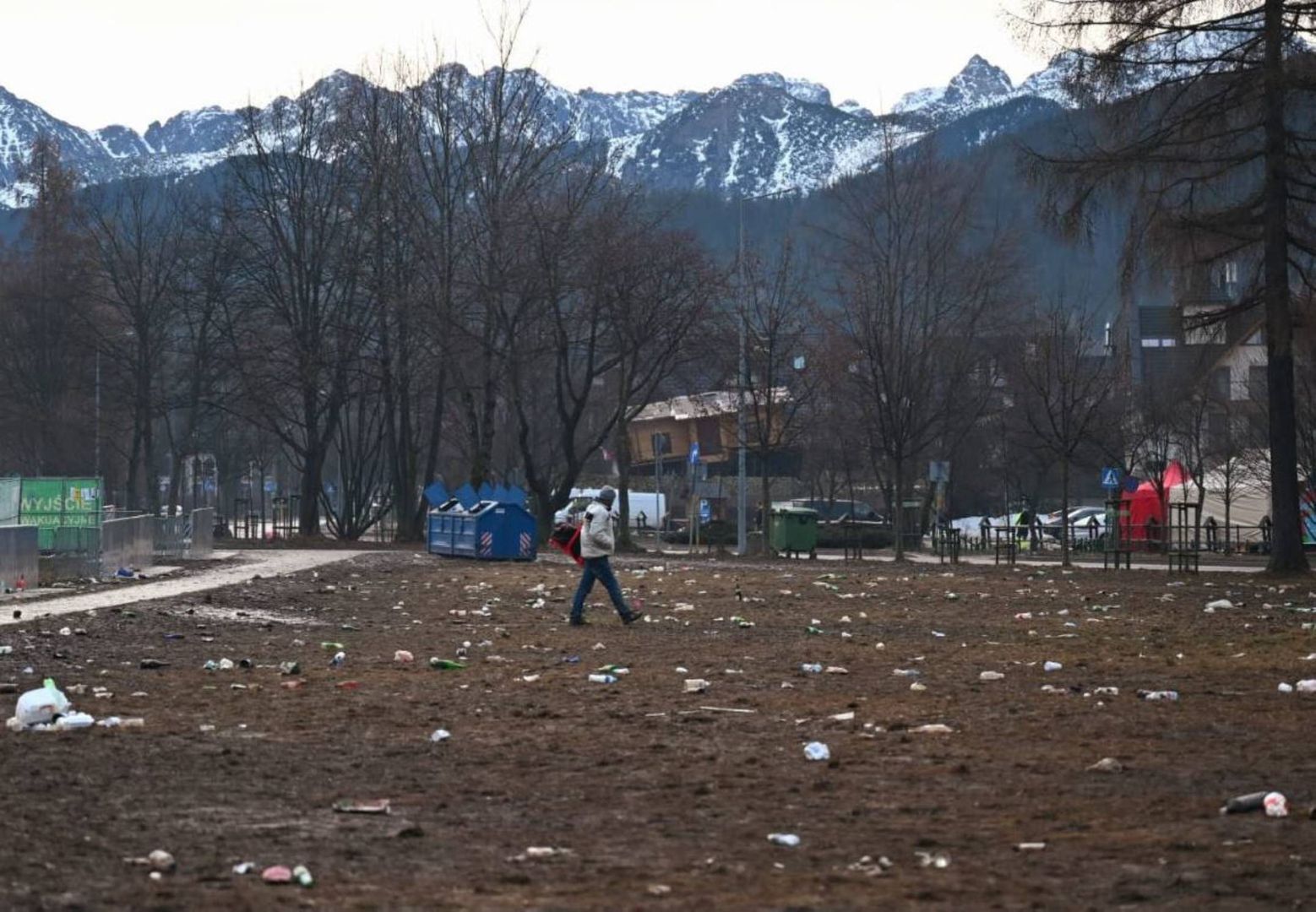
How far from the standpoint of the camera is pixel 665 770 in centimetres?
990

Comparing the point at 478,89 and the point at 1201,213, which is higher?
the point at 478,89

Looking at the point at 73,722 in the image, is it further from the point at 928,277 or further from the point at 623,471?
the point at 928,277

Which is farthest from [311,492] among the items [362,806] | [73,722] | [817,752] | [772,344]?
[362,806]

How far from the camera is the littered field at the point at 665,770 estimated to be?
7.03m

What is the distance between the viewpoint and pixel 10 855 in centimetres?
740

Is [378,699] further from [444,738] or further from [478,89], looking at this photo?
[478,89]

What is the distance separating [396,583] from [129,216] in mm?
51498

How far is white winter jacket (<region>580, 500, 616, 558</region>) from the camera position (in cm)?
2127

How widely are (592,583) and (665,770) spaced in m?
11.2

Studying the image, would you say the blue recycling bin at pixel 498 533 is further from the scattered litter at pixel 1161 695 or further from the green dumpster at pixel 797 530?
the scattered litter at pixel 1161 695

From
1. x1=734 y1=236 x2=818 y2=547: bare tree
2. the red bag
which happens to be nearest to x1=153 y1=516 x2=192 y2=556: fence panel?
x1=734 y1=236 x2=818 y2=547: bare tree

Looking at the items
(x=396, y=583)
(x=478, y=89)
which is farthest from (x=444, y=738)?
(x=478, y=89)

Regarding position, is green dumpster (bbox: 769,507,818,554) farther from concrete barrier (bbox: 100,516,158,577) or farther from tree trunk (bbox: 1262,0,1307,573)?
tree trunk (bbox: 1262,0,1307,573)

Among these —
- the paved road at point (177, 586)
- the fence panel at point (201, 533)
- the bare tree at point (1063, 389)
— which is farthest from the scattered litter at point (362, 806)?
the fence panel at point (201, 533)
